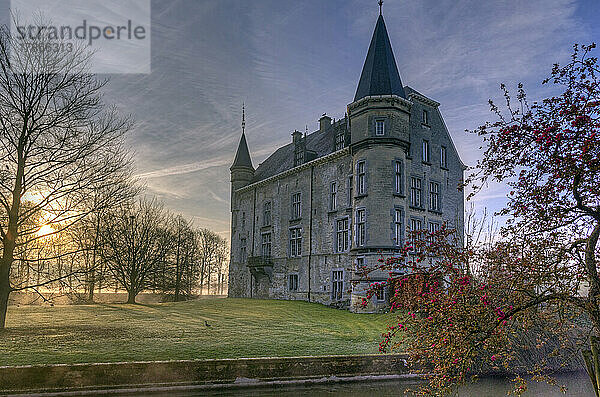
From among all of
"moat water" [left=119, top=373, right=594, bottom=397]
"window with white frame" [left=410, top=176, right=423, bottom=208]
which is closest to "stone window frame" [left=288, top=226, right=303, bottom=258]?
"window with white frame" [left=410, top=176, right=423, bottom=208]

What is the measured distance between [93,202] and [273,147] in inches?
1383

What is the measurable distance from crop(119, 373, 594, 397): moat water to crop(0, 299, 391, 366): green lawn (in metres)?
1.69

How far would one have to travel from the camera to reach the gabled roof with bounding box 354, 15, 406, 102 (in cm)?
3052

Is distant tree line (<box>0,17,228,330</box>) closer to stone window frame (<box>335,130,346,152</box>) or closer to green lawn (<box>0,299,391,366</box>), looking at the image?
green lawn (<box>0,299,391,366</box>)

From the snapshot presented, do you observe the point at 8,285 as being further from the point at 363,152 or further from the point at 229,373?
the point at 363,152

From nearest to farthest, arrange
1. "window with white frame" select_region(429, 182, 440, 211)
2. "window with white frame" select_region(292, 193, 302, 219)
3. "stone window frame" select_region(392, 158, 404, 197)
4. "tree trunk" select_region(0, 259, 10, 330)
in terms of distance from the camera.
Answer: "tree trunk" select_region(0, 259, 10, 330), "stone window frame" select_region(392, 158, 404, 197), "window with white frame" select_region(429, 182, 440, 211), "window with white frame" select_region(292, 193, 302, 219)

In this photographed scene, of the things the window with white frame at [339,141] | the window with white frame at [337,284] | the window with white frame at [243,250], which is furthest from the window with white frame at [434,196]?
the window with white frame at [243,250]

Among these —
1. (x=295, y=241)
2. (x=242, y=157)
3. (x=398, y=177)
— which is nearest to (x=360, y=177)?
(x=398, y=177)

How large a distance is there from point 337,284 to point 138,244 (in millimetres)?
19858

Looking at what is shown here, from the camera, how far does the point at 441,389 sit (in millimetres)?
7438

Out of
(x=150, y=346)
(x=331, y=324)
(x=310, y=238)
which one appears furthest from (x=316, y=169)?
(x=150, y=346)

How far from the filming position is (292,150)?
46.9 meters

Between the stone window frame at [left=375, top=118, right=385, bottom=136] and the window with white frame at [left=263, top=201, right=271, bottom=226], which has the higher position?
the stone window frame at [left=375, top=118, right=385, bottom=136]

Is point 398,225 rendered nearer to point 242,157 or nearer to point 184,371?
point 184,371
